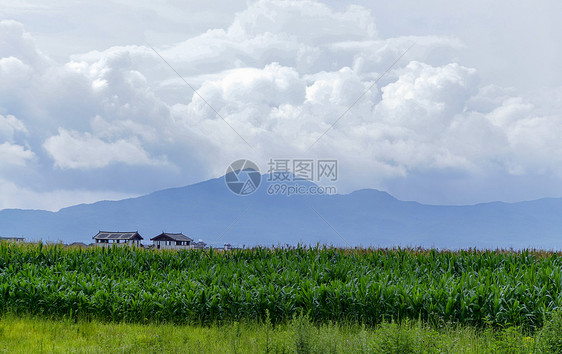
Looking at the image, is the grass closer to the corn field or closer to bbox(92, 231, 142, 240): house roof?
the corn field

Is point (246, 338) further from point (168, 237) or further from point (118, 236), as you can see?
point (118, 236)

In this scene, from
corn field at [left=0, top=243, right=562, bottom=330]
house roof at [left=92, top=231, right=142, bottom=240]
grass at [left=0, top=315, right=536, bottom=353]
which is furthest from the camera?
house roof at [left=92, top=231, right=142, bottom=240]

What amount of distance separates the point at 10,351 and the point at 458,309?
9439 mm

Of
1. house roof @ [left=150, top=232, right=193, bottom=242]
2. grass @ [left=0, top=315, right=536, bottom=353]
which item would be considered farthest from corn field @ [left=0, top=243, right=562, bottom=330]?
house roof @ [left=150, top=232, right=193, bottom=242]

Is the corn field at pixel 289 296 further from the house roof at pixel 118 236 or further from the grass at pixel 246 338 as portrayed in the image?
the house roof at pixel 118 236

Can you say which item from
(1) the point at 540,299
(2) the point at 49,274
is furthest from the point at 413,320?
(2) the point at 49,274

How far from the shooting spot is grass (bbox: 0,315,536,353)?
696cm

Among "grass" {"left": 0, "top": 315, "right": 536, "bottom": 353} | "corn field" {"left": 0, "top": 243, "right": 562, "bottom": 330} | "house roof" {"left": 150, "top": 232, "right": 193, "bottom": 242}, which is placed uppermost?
"house roof" {"left": 150, "top": 232, "right": 193, "bottom": 242}

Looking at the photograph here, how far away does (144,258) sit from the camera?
1714 cm

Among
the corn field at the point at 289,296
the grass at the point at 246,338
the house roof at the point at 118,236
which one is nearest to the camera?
the grass at the point at 246,338

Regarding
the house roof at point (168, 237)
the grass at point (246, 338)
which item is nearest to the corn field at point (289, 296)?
the grass at point (246, 338)

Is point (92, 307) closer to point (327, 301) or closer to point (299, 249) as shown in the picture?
point (327, 301)

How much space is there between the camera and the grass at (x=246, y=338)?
696 centimetres

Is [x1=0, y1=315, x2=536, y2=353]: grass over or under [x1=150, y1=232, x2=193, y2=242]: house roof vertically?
under
